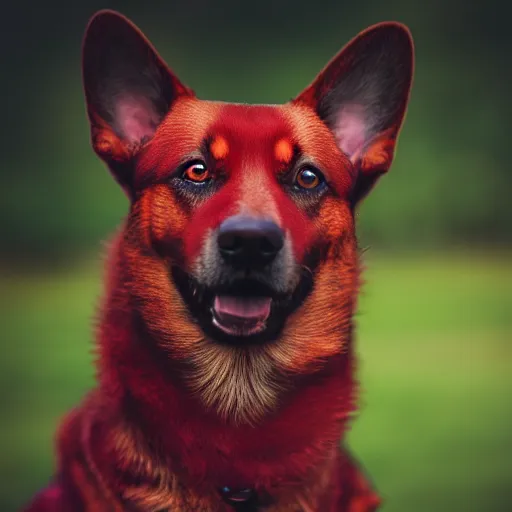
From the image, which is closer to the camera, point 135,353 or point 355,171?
point 135,353

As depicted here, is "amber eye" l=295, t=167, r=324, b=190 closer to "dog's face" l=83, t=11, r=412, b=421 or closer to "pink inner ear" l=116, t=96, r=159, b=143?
"dog's face" l=83, t=11, r=412, b=421

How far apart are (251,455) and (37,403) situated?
342 cm

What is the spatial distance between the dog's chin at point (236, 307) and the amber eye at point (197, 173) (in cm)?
26

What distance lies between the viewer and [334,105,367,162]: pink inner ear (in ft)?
8.05

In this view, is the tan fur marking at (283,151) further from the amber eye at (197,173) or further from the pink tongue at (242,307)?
the pink tongue at (242,307)

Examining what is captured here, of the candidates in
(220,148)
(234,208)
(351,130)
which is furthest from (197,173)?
(351,130)

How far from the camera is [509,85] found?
31.9 ft

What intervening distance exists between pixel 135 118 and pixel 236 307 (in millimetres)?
693

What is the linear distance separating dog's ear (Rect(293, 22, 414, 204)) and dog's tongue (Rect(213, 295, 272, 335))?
51 centimetres

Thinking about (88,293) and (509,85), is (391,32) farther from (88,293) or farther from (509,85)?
(509,85)

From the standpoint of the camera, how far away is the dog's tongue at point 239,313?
2.07m

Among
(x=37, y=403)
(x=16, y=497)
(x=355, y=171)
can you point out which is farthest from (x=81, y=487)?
(x=37, y=403)

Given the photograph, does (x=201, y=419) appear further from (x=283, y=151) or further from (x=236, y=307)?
(x=283, y=151)

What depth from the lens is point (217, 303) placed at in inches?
82.3
